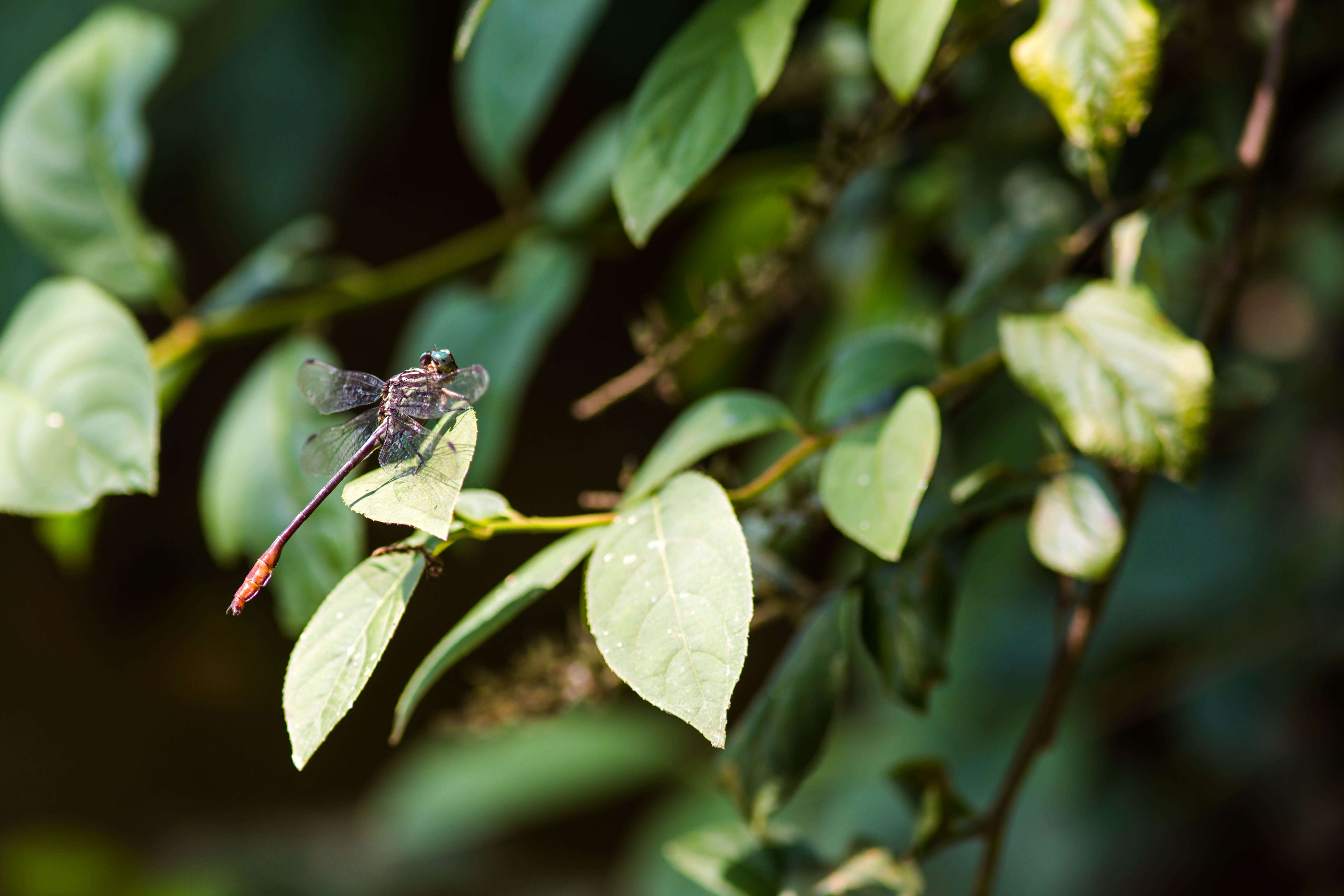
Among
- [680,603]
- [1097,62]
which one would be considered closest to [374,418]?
[680,603]

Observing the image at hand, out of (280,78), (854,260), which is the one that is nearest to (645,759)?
(854,260)

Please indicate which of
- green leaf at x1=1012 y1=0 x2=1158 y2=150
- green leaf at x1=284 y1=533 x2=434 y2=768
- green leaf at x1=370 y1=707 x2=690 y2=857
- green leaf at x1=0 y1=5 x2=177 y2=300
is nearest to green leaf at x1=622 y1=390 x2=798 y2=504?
green leaf at x1=284 y1=533 x2=434 y2=768

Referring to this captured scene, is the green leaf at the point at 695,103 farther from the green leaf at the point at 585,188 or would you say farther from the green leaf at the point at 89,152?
the green leaf at the point at 89,152

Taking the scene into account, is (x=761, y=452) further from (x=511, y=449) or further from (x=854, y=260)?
(x=511, y=449)

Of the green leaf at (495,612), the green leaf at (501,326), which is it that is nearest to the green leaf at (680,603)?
the green leaf at (495,612)

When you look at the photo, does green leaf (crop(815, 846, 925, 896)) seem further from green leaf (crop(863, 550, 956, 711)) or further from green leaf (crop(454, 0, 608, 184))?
green leaf (crop(454, 0, 608, 184))

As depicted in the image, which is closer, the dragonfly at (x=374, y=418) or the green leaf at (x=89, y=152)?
the dragonfly at (x=374, y=418)
